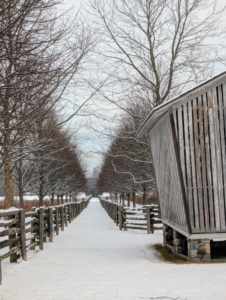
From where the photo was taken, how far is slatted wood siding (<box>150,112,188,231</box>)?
966cm

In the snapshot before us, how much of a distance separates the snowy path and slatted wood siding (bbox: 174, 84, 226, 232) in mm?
1076

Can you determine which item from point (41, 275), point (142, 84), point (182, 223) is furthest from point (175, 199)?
point (142, 84)

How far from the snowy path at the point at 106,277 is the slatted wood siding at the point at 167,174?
Result: 1.15m

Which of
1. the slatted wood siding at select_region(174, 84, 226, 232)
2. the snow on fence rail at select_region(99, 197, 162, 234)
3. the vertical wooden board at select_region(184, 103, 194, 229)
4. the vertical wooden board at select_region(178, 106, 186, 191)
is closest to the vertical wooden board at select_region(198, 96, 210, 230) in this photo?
the slatted wood siding at select_region(174, 84, 226, 232)

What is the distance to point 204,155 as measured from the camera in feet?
30.7

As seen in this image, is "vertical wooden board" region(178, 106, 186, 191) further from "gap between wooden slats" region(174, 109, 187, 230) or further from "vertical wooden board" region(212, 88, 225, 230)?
"vertical wooden board" region(212, 88, 225, 230)

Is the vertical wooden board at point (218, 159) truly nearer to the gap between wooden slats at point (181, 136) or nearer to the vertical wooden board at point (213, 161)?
the vertical wooden board at point (213, 161)

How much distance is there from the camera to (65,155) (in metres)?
28.3

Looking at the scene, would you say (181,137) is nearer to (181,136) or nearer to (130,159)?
(181,136)

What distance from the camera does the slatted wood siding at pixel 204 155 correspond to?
9.25 m

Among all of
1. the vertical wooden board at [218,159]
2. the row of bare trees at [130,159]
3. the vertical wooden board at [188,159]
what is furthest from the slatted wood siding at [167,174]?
the row of bare trees at [130,159]

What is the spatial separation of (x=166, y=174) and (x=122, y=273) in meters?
3.63

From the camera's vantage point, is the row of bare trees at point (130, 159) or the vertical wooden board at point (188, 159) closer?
the vertical wooden board at point (188, 159)

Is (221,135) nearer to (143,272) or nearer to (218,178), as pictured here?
(218,178)
